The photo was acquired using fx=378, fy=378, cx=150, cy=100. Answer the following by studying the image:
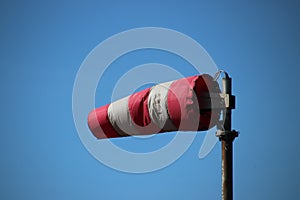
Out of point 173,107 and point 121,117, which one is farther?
point 121,117

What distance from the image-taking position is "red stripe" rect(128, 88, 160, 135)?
4.38 meters

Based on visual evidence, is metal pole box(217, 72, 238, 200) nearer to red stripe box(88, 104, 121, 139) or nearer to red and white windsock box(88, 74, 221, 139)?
red and white windsock box(88, 74, 221, 139)

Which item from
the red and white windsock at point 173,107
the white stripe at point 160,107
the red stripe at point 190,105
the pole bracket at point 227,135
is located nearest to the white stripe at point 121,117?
the red and white windsock at point 173,107

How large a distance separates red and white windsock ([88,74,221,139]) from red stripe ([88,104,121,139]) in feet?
0.75

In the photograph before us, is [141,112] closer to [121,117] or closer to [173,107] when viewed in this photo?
[121,117]

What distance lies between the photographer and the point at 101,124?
16.5 feet

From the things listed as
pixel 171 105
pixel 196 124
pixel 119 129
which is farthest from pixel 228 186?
pixel 119 129

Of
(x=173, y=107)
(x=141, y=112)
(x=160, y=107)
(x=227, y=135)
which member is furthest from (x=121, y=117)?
(x=227, y=135)

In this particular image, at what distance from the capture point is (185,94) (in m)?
4.12

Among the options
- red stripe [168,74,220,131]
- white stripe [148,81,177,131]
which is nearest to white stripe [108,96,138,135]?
white stripe [148,81,177,131]

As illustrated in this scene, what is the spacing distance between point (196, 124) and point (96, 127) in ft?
4.97

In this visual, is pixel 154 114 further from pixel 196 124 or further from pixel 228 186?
pixel 228 186

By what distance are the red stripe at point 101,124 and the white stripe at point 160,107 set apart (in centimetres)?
87

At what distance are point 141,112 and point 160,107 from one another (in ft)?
1.08
